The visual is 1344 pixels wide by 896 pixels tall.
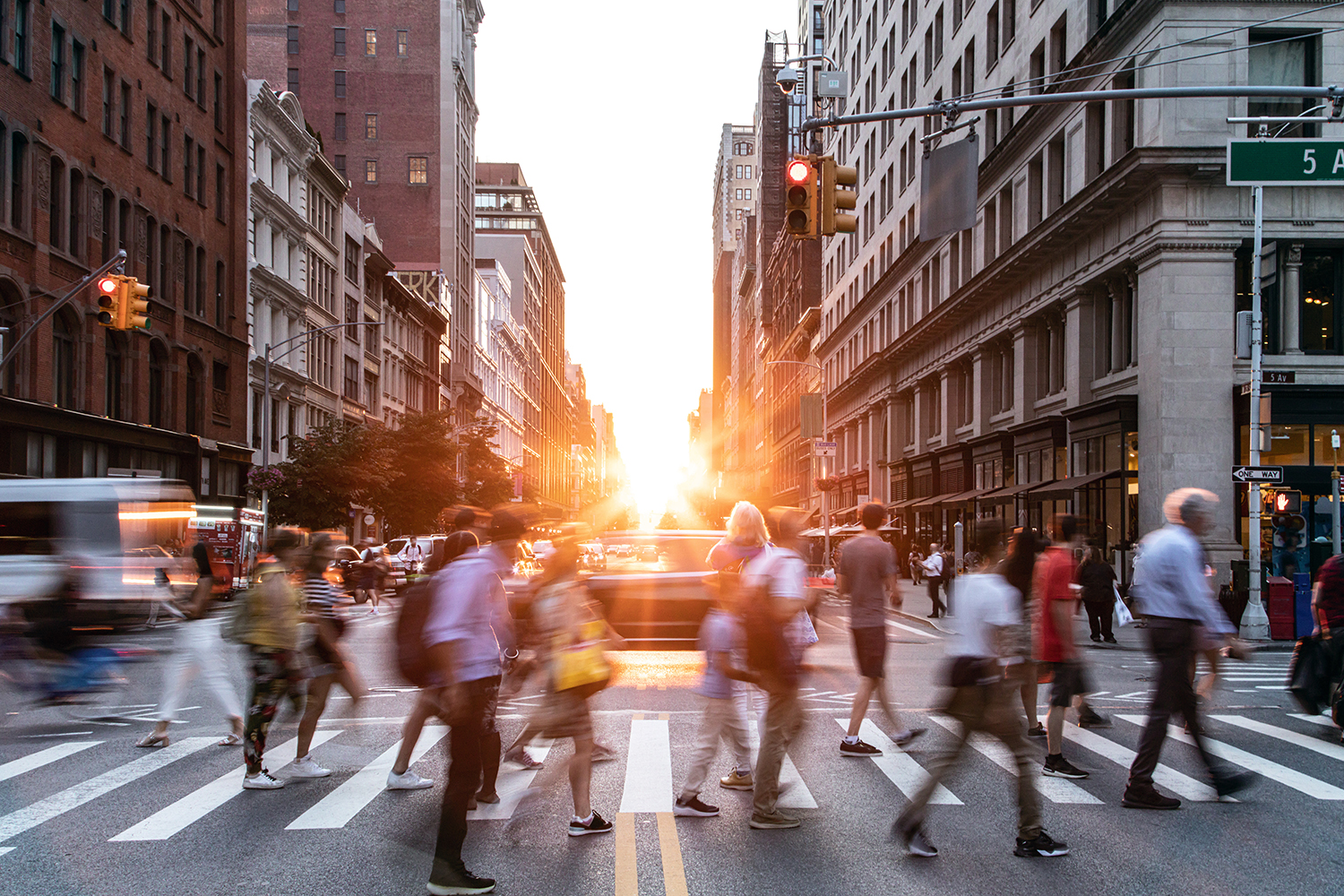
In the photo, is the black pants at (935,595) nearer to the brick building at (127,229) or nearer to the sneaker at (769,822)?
the sneaker at (769,822)

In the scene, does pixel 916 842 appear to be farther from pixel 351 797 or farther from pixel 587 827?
pixel 351 797

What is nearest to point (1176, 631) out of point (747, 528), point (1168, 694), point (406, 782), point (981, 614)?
point (1168, 694)

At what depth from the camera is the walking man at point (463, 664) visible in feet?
19.0

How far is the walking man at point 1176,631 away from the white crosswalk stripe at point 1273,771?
0.27 meters

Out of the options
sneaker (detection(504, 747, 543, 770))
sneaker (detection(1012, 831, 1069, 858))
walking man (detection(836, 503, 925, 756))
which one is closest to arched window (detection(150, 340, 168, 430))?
sneaker (detection(504, 747, 543, 770))

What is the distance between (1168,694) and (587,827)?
4.10 meters

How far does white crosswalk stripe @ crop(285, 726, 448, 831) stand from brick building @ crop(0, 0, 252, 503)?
23923 mm

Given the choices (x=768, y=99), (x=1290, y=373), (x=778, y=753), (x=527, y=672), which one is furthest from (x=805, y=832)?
(x=768, y=99)

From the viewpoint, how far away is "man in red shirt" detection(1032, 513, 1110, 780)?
27.8 feet

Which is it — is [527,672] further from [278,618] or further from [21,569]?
Answer: [21,569]

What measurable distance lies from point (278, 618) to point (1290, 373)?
1892 cm

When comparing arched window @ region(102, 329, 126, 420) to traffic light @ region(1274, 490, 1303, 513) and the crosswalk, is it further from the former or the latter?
traffic light @ region(1274, 490, 1303, 513)

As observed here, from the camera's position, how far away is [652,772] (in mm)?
8805

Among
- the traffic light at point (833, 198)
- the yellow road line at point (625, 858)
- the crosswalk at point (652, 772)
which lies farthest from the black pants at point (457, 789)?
the traffic light at point (833, 198)
